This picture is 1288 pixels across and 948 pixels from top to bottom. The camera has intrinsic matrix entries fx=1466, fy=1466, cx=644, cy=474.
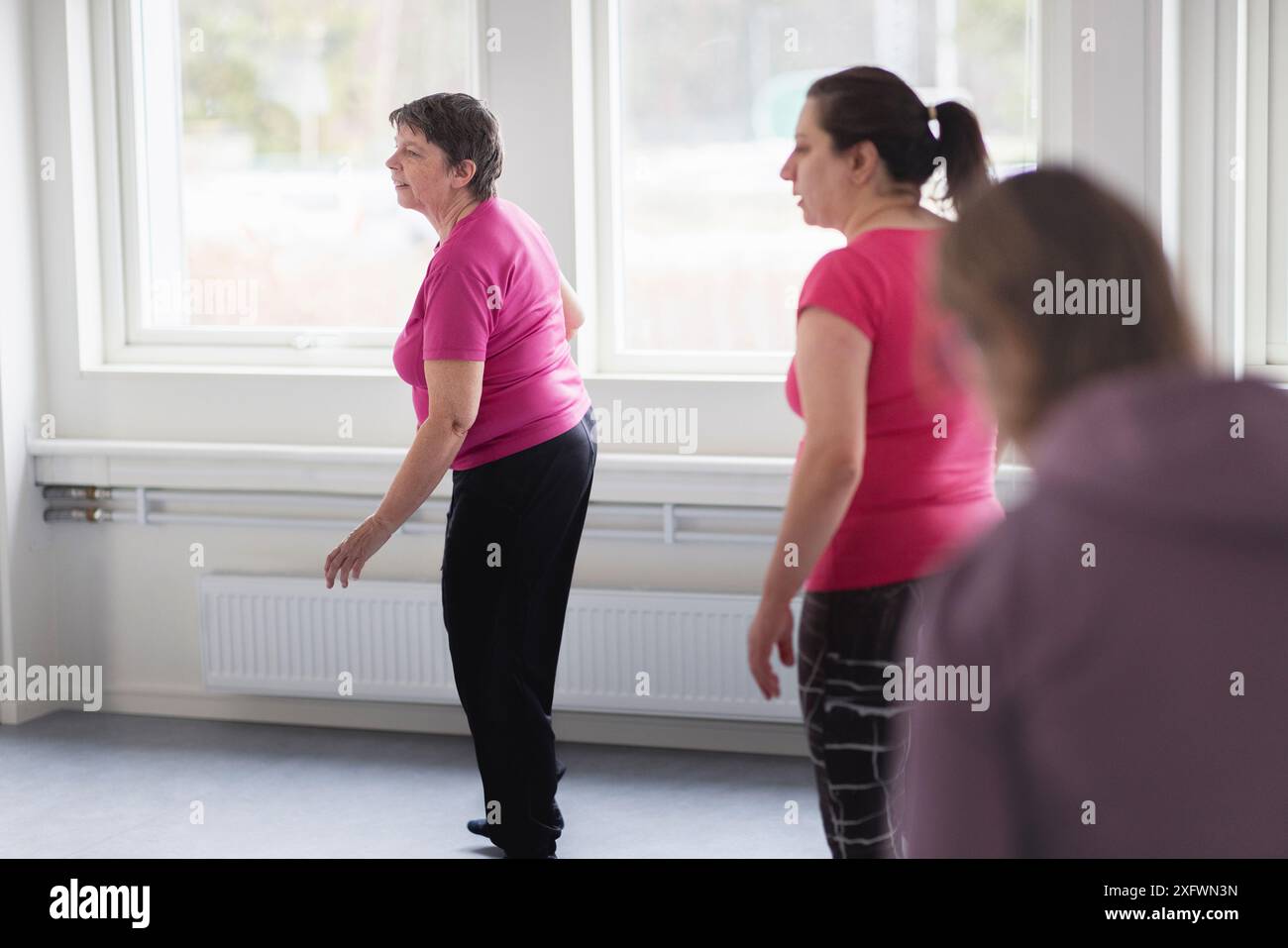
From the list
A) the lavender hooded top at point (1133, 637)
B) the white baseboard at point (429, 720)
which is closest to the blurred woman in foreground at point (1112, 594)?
the lavender hooded top at point (1133, 637)

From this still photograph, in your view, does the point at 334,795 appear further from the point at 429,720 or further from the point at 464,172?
the point at 464,172

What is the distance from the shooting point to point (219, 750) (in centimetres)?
382

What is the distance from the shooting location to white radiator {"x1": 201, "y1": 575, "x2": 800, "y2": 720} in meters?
3.60

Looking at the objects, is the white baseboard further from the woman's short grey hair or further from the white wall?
the woman's short grey hair

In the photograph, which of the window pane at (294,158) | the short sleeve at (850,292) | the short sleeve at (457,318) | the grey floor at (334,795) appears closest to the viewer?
the short sleeve at (850,292)

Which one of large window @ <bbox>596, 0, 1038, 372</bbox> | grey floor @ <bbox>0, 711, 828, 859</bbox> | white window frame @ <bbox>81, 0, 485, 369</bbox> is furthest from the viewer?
white window frame @ <bbox>81, 0, 485, 369</bbox>

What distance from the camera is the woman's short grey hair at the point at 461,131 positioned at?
2.79m

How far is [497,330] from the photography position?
2.74m

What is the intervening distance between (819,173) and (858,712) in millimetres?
677

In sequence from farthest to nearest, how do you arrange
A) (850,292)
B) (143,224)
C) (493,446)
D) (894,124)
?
(143,224)
(493,446)
(894,124)
(850,292)

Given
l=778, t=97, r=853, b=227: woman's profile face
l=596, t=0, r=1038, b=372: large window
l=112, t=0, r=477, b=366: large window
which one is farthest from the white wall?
l=778, t=97, r=853, b=227: woman's profile face

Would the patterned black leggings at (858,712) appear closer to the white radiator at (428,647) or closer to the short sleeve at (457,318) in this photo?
the short sleeve at (457,318)

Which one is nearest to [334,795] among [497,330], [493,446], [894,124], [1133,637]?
[493,446]
